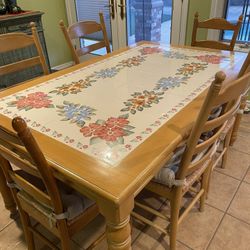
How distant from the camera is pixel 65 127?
A: 1.08 meters

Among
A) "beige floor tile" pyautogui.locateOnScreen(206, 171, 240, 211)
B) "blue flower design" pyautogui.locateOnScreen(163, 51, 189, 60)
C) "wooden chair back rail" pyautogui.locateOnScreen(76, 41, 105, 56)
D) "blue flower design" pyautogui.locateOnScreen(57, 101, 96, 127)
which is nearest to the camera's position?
"blue flower design" pyautogui.locateOnScreen(57, 101, 96, 127)

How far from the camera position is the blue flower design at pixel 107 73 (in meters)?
1.59

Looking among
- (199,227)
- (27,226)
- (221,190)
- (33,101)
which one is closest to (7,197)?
(27,226)

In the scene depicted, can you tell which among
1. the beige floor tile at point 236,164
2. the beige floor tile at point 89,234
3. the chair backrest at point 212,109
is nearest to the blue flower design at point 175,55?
the chair backrest at point 212,109

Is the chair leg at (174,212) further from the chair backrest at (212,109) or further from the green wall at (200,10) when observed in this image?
the green wall at (200,10)

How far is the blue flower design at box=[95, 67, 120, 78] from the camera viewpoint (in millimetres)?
1591

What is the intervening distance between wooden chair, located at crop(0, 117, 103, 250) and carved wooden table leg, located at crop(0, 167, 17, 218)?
33cm

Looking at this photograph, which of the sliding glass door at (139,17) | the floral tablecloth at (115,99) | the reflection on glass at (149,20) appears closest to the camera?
the floral tablecloth at (115,99)

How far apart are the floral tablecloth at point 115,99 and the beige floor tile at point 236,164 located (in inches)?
31.4

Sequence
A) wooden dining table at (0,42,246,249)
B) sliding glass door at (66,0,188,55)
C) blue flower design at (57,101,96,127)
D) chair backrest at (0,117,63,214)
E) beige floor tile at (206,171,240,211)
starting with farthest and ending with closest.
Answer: sliding glass door at (66,0,188,55)
beige floor tile at (206,171,240,211)
blue flower design at (57,101,96,127)
wooden dining table at (0,42,246,249)
chair backrest at (0,117,63,214)

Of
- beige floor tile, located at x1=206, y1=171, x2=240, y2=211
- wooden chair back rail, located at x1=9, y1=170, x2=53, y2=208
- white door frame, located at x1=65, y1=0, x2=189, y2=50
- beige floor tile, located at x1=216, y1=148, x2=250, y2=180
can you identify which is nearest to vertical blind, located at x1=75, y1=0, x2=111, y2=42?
white door frame, located at x1=65, y1=0, x2=189, y2=50

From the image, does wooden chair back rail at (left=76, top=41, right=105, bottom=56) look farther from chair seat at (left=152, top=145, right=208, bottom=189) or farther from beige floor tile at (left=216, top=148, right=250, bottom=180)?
beige floor tile at (left=216, top=148, right=250, bottom=180)

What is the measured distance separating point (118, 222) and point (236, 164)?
147cm

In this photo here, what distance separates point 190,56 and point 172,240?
1219mm
